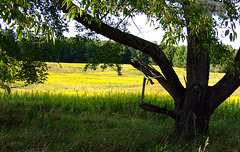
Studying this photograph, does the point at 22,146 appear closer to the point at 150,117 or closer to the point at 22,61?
the point at 22,61

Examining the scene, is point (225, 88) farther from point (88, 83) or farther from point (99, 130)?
point (88, 83)

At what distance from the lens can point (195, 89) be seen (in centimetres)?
569

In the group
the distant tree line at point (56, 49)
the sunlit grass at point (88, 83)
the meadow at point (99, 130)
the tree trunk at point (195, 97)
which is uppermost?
the distant tree line at point (56, 49)

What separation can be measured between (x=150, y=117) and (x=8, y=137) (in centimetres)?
505

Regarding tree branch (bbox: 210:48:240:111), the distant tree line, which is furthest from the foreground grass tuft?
the distant tree line

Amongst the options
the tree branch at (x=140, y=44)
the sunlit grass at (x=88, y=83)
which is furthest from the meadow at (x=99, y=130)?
the sunlit grass at (x=88, y=83)

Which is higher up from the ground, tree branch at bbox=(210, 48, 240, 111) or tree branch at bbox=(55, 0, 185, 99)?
tree branch at bbox=(55, 0, 185, 99)

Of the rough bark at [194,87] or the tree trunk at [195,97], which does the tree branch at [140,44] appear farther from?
the tree trunk at [195,97]

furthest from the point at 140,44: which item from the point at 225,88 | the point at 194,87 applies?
the point at 225,88

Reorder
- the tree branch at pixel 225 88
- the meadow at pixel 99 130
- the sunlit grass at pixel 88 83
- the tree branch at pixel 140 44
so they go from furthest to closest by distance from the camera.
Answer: the sunlit grass at pixel 88 83, the tree branch at pixel 225 88, the tree branch at pixel 140 44, the meadow at pixel 99 130

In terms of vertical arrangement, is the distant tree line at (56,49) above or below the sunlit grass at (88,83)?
above

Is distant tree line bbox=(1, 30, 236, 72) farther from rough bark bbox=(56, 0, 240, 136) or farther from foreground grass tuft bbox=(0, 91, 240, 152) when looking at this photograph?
foreground grass tuft bbox=(0, 91, 240, 152)

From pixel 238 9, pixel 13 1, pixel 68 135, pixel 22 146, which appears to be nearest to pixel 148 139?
pixel 68 135

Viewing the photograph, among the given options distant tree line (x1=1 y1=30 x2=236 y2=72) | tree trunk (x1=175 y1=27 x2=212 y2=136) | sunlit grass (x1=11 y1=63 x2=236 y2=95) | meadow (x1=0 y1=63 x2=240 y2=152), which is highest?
distant tree line (x1=1 y1=30 x2=236 y2=72)
